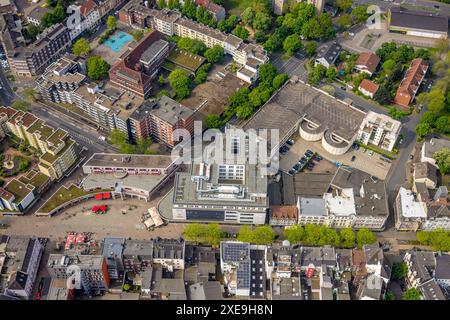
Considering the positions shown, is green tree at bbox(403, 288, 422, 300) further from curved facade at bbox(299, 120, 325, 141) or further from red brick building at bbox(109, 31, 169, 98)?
red brick building at bbox(109, 31, 169, 98)

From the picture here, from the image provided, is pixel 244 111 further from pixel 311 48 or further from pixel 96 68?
pixel 96 68

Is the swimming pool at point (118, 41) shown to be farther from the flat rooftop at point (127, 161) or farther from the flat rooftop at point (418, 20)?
the flat rooftop at point (418, 20)

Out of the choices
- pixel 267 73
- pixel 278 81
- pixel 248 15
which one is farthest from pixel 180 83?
pixel 248 15

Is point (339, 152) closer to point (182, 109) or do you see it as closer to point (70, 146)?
point (182, 109)

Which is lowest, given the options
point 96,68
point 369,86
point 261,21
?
point 369,86

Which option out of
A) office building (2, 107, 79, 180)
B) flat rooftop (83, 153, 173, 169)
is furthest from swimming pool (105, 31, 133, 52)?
flat rooftop (83, 153, 173, 169)

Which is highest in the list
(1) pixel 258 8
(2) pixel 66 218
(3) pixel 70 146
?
(1) pixel 258 8

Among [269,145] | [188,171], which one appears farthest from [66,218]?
[269,145]
